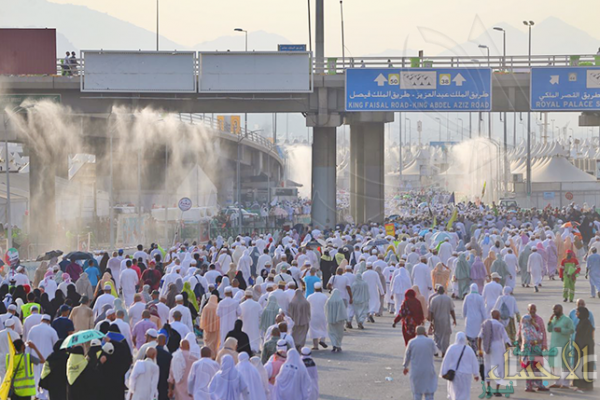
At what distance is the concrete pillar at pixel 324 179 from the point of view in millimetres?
39406

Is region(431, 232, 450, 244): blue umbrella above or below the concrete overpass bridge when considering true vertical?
below

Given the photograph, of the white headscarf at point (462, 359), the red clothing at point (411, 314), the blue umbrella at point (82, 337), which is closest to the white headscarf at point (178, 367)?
the blue umbrella at point (82, 337)

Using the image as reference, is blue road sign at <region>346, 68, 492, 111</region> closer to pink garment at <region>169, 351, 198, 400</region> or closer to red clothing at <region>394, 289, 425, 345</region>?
red clothing at <region>394, 289, 425, 345</region>

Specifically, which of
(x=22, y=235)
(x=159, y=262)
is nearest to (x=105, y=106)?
(x=22, y=235)

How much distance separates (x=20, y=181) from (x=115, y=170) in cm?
670

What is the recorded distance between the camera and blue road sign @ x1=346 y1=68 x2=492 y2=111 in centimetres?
3697

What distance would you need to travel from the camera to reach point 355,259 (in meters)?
24.0

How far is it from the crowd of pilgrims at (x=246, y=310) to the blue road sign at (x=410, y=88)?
762 cm

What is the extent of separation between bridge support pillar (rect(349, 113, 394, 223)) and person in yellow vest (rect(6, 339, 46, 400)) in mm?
30029

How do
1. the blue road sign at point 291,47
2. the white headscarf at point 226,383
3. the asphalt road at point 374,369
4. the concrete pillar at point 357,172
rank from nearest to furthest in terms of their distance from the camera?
the white headscarf at point 226,383 < the asphalt road at point 374,369 < the blue road sign at point 291,47 < the concrete pillar at point 357,172

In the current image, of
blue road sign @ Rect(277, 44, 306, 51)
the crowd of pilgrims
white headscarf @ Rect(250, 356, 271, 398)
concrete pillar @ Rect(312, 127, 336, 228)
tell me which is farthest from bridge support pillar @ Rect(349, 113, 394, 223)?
white headscarf @ Rect(250, 356, 271, 398)

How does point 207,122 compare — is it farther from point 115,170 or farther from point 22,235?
point 22,235

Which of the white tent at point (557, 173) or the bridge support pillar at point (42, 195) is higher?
the white tent at point (557, 173)

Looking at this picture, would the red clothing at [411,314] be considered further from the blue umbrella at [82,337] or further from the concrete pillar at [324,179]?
the concrete pillar at [324,179]
